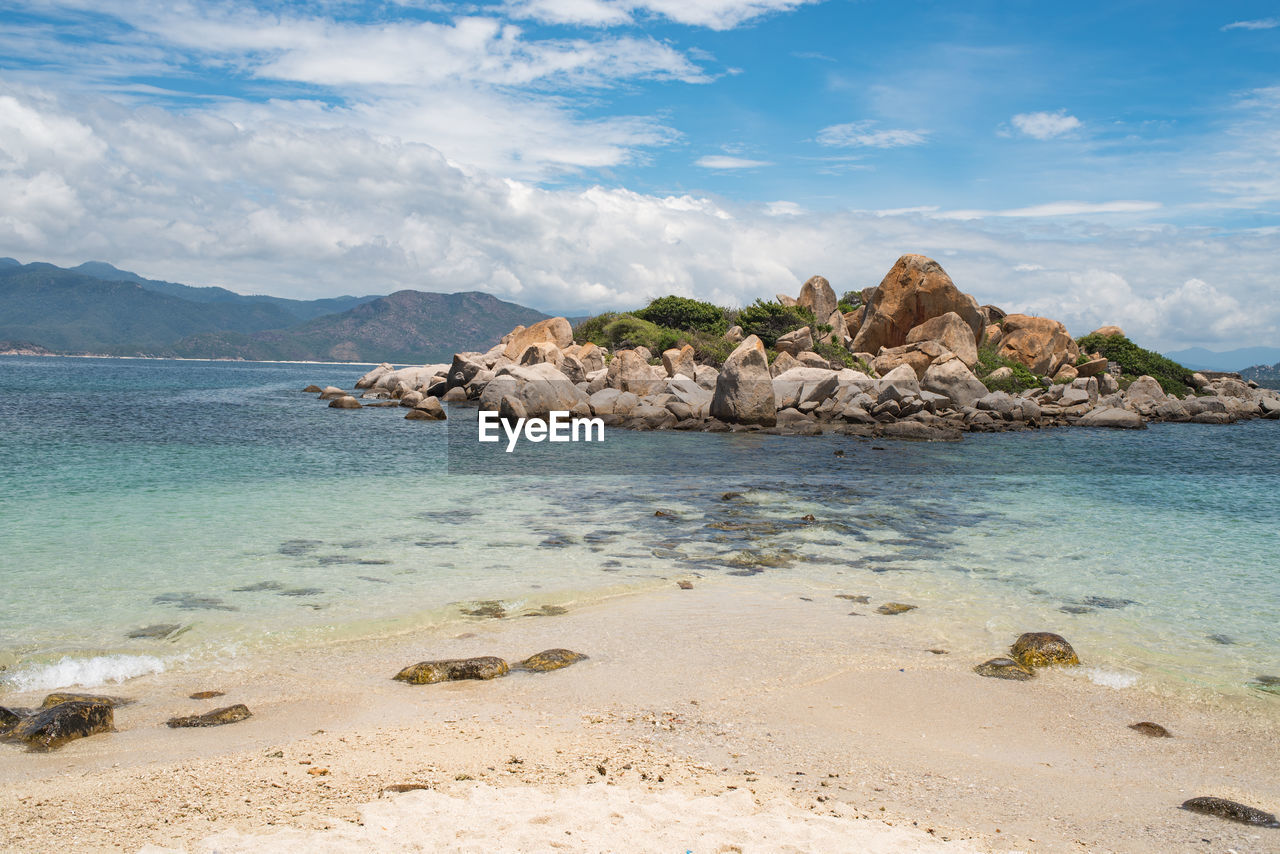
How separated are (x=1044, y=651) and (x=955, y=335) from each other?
33844 millimetres

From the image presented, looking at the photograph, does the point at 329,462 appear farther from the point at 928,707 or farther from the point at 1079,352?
the point at 1079,352

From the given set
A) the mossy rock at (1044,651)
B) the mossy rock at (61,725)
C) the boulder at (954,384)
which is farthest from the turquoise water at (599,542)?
the boulder at (954,384)

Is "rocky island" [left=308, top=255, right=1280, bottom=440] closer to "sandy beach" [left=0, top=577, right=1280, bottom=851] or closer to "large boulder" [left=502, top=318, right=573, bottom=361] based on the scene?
"large boulder" [left=502, top=318, right=573, bottom=361]

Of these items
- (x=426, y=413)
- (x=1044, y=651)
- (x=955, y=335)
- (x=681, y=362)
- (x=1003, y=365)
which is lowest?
(x=1044, y=651)

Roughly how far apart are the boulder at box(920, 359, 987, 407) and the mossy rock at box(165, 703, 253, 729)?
31.4 meters

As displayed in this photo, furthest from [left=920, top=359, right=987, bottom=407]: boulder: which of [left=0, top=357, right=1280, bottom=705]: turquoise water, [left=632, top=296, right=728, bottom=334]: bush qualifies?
[left=632, top=296, right=728, bottom=334]: bush

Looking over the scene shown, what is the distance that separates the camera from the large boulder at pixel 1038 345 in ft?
141

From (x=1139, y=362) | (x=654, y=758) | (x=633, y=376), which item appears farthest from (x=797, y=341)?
(x=654, y=758)

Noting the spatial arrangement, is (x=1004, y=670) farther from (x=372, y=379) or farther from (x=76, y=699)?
(x=372, y=379)

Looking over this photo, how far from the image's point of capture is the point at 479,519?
42.7ft

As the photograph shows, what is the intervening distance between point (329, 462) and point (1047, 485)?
56.0 ft

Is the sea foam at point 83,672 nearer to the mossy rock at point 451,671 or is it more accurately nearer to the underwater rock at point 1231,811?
the mossy rock at point 451,671

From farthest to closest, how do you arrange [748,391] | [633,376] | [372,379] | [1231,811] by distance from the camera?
[372,379], [633,376], [748,391], [1231,811]

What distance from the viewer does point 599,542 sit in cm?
1149
